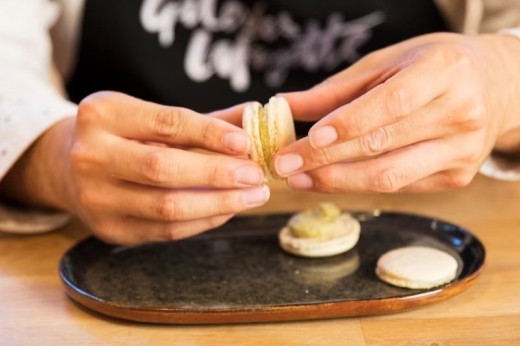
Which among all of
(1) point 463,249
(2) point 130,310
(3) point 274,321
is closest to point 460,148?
(1) point 463,249

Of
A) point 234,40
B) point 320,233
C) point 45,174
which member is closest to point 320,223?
point 320,233

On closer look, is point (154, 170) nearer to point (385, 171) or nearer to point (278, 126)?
point (278, 126)

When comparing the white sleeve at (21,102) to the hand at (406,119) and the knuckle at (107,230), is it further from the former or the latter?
the hand at (406,119)

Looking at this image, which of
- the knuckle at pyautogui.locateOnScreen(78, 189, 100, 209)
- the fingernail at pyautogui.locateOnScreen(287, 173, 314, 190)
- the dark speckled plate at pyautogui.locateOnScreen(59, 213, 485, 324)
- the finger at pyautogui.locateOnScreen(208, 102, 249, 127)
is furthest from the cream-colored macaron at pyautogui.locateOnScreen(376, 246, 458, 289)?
the knuckle at pyautogui.locateOnScreen(78, 189, 100, 209)

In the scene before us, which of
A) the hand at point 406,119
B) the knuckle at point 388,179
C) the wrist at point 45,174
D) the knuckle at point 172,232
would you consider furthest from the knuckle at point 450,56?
the wrist at point 45,174

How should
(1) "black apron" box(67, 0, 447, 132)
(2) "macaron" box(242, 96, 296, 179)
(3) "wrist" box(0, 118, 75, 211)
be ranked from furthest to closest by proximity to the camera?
(1) "black apron" box(67, 0, 447, 132)
(3) "wrist" box(0, 118, 75, 211)
(2) "macaron" box(242, 96, 296, 179)

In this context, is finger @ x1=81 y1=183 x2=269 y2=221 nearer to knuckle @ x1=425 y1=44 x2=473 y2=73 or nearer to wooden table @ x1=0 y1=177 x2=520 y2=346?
wooden table @ x1=0 y1=177 x2=520 y2=346
